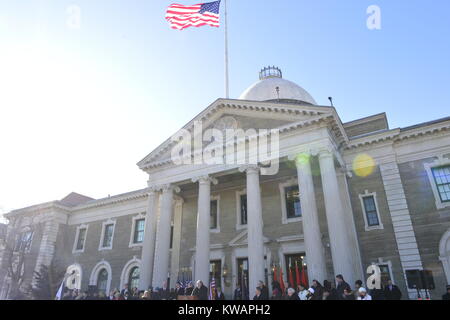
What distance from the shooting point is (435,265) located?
16.3m

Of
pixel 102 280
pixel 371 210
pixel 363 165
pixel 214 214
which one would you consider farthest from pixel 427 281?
pixel 102 280

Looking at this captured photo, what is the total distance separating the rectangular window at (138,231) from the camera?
29233mm

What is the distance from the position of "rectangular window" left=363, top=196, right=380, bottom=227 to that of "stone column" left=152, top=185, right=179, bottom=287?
12.5 metres

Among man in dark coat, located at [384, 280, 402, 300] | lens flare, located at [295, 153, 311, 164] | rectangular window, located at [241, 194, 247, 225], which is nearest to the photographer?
man in dark coat, located at [384, 280, 402, 300]

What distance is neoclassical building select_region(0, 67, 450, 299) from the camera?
1661 cm

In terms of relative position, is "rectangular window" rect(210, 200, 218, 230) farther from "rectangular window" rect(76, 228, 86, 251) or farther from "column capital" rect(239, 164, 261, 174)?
"rectangular window" rect(76, 228, 86, 251)

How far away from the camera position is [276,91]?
30.8m

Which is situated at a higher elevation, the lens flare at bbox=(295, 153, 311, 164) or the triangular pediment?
the triangular pediment

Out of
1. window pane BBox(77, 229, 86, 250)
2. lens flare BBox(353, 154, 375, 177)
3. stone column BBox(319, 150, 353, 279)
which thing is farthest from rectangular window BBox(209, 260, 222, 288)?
window pane BBox(77, 229, 86, 250)

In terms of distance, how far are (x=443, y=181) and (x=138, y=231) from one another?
24567 millimetres

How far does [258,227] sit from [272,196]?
538 centimetres

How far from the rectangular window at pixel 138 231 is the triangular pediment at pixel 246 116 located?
9179 millimetres

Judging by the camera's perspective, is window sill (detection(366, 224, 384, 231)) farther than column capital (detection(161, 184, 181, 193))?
No
